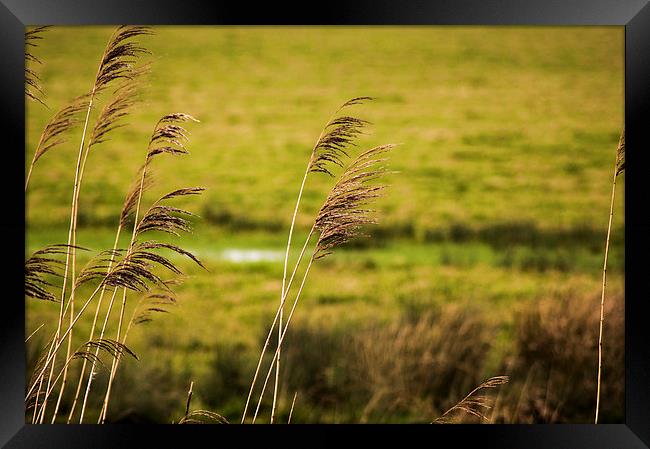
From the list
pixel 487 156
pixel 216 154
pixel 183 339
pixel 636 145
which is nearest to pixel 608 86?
pixel 487 156

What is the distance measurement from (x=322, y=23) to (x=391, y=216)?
6.92 metres

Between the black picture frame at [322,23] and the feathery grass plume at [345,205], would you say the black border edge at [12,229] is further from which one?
the feathery grass plume at [345,205]

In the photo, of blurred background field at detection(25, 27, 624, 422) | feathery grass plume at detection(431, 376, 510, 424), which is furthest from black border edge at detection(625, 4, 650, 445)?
blurred background field at detection(25, 27, 624, 422)

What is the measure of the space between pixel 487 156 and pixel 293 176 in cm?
320

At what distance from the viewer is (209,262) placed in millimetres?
8148

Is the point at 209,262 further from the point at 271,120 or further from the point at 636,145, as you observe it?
the point at 271,120

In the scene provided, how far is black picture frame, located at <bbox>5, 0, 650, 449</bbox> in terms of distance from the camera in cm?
275

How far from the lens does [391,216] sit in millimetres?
9602

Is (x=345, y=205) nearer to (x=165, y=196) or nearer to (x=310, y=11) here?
(x=165, y=196)

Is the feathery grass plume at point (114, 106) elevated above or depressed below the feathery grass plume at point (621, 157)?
above

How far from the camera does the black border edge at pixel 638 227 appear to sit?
2777 millimetres

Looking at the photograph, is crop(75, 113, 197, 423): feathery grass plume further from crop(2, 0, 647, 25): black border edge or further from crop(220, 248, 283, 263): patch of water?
crop(220, 248, 283, 263): patch of water

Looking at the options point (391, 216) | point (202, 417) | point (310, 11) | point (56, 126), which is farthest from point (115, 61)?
point (391, 216)

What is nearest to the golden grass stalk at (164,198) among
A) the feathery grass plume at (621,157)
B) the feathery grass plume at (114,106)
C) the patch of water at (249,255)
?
the feathery grass plume at (114,106)
